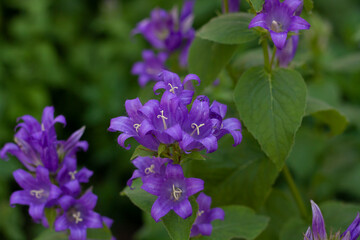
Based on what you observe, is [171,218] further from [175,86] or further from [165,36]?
[165,36]

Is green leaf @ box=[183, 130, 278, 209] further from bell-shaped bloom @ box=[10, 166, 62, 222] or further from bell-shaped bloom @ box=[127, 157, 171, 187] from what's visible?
bell-shaped bloom @ box=[10, 166, 62, 222]

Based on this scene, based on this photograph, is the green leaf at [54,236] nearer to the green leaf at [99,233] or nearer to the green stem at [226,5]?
the green leaf at [99,233]

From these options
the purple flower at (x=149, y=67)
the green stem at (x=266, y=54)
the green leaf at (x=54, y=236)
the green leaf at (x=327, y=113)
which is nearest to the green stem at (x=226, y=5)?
the green stem at (x=266, y=54)

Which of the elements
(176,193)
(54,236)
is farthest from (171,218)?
(54,236)

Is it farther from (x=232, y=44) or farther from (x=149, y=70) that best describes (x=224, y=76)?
(x=232, y=44)

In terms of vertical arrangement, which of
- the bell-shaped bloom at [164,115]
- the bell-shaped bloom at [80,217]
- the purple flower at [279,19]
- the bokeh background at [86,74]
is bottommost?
the bokeh background at [86,74]

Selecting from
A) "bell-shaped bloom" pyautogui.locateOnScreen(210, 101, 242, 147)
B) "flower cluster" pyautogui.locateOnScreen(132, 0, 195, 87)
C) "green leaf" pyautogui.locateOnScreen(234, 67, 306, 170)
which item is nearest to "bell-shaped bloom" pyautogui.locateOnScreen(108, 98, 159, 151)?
"bell-shaped bloom" pyautogui.locateOnScreen(210, 101, 242, 147)
